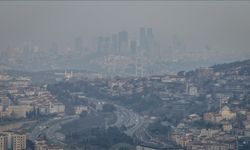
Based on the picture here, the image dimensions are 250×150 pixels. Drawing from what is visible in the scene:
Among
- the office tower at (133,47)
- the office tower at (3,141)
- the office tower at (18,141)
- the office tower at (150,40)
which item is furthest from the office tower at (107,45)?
the office tower at (3,141)

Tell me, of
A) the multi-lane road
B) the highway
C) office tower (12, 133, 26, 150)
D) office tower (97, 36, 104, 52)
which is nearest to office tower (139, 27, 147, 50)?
office tower (97, 36, 104, 52)

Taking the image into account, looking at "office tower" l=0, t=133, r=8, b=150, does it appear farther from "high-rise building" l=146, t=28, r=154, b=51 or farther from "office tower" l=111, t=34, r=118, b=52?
"office tower" l=111, t=34, r=118, b=52

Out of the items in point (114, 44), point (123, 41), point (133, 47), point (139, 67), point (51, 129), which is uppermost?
point (123, 41)

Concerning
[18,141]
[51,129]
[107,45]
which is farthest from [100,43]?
[18,141]

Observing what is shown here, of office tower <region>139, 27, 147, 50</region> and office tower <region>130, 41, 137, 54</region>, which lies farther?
office tower <region>130, 41, 137, 54</region>

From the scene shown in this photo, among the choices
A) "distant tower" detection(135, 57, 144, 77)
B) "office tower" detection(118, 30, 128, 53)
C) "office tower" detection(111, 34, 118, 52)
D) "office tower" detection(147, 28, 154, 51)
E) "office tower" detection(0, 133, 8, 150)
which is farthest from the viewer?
"office tower" detection(111, 34, 118, 52)

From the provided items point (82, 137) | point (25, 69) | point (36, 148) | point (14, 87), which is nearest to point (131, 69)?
point (25, 69)

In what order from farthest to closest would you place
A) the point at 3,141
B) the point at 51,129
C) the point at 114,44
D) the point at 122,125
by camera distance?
the point at 114,44, the point at 122,125, the point at 51,129, the point at 3,141

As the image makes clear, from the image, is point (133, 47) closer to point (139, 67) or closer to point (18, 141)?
point (139, 67)

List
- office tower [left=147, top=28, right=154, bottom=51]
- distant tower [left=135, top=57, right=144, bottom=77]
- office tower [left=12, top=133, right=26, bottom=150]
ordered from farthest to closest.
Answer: distant tower [left=135, top=57, right=144, bottom=77] < office tower [left=147, top=28, right=154, bottom=51] < office tower [left=12, top=133, right=26, bottom=150]

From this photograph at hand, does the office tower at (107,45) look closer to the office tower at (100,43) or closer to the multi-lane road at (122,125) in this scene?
the office tower at (100,43)
